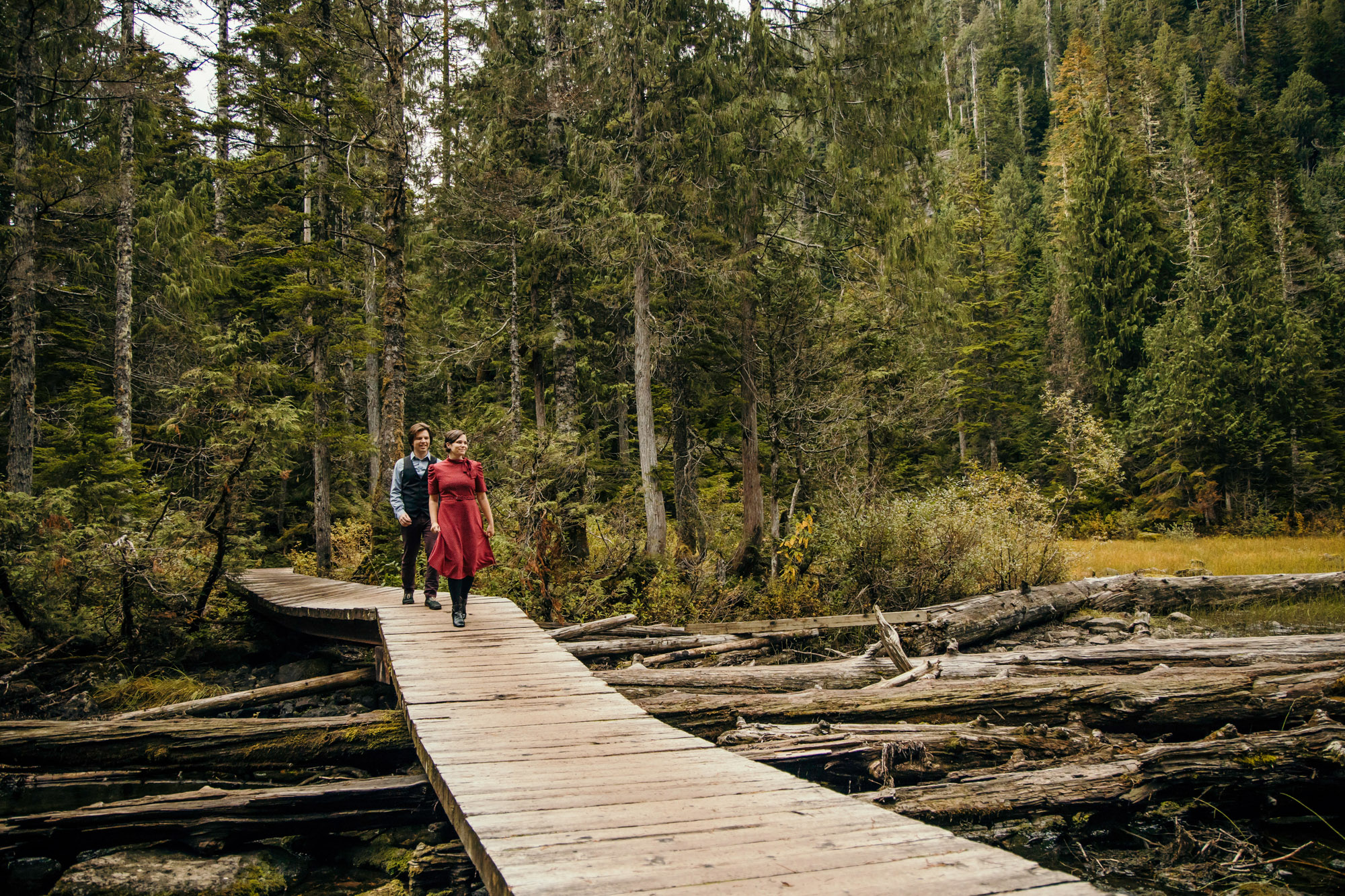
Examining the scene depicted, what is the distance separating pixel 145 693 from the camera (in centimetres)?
969

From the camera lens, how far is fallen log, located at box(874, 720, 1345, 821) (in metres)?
5.79

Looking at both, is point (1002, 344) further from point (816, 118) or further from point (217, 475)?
point (217, 475)

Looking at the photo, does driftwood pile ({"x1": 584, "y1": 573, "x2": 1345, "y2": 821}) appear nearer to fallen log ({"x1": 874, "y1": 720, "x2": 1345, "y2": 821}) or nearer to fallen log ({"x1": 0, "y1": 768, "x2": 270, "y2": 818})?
fallen log ({"x1": 874, "y1": 720, "x2": 1345, "y2": 821})

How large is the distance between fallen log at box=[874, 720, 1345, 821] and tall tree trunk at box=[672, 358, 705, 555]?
10742mm

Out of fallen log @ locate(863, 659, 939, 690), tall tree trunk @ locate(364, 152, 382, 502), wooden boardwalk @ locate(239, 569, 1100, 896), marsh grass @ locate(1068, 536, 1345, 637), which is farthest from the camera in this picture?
tall tree trunk @ locate(364, 152, 382, 502)

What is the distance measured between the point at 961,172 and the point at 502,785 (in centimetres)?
4889

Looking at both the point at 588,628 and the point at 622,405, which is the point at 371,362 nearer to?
the point at 622,405

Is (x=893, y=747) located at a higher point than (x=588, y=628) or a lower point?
lower

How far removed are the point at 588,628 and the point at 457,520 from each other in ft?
10.9

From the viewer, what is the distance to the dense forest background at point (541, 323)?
41.8 ft

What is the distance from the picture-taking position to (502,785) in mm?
3760

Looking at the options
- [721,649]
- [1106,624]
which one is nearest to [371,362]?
[721,649]

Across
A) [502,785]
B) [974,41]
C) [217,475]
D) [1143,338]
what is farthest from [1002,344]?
[974,41]

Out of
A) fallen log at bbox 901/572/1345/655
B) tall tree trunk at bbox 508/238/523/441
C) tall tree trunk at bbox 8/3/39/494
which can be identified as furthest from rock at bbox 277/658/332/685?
fallen log at bbox 901/572/1345/655
